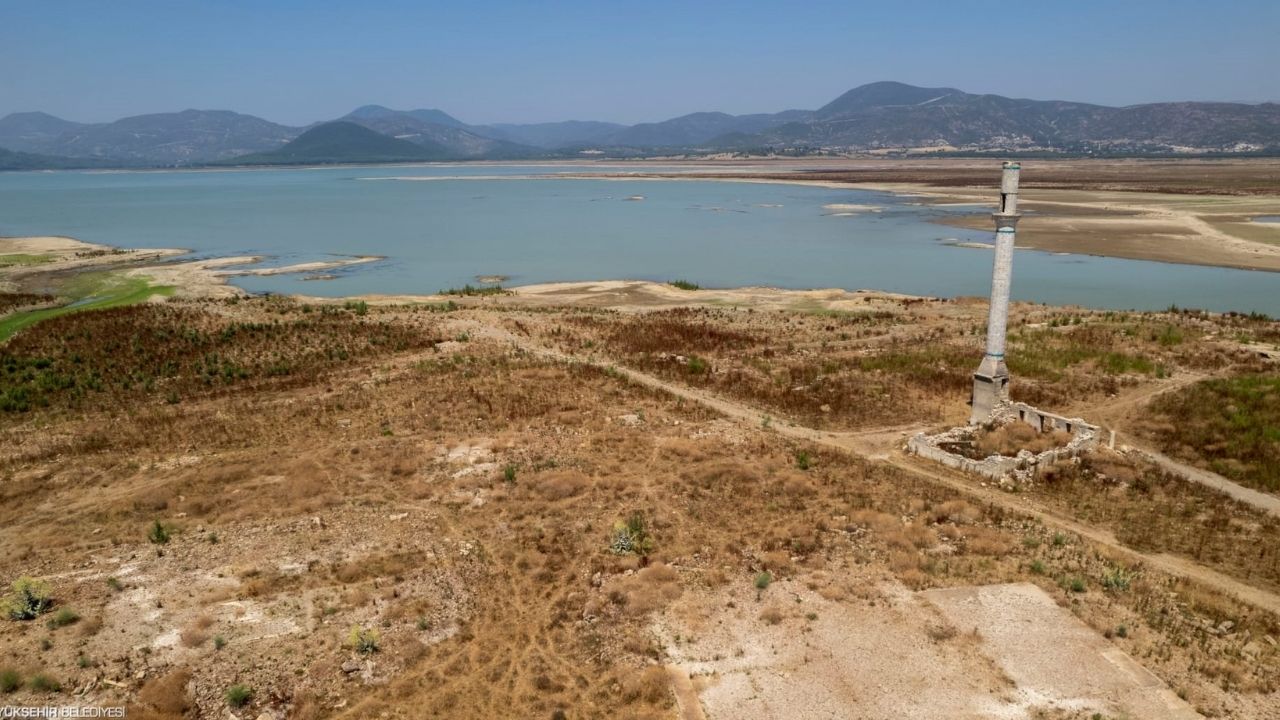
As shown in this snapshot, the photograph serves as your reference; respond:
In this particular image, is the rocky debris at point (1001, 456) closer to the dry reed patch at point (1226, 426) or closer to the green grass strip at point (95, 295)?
the dry reed patch at point (1226, 426)

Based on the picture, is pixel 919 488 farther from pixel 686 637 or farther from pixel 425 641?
pixel 425 641

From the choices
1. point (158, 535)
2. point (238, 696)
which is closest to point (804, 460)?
point (238, 696)

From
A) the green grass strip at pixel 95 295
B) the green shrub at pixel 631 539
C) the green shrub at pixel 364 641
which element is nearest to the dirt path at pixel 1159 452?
the green shrub at pixel 631 539

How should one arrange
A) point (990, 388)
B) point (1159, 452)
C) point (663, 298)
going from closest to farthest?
point (1159, 452) → point (990, 388) → point (663, 298)

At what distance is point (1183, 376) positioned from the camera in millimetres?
27531

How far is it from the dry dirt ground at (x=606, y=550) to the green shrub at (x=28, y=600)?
0.25 meters

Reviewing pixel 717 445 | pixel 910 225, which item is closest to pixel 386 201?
pixel 910 225

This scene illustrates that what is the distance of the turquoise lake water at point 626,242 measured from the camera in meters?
57.0

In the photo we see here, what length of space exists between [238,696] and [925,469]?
16729mm

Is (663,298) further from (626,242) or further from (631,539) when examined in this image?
→ (631,539)

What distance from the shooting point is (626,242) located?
80250 mm

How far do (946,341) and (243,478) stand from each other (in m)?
29.2

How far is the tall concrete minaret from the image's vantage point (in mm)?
22000

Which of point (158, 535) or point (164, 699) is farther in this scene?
point (158, 535)
